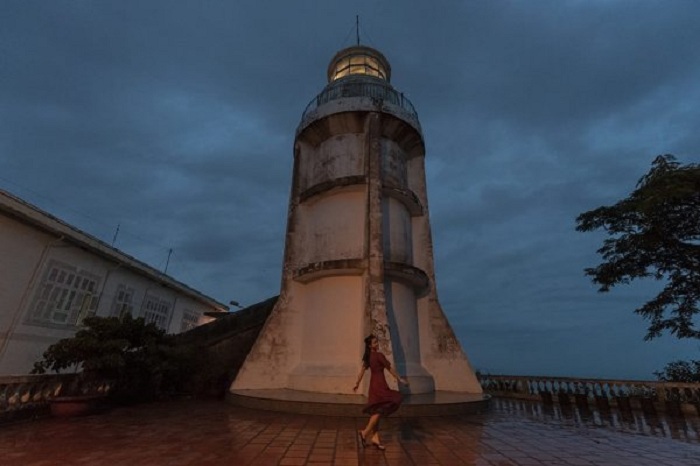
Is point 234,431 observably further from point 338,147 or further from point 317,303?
point 338,147

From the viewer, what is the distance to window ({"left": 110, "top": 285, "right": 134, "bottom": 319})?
49.1 ft

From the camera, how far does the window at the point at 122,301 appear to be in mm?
14978

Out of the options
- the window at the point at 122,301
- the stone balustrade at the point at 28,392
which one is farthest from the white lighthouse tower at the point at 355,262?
the window at the point at 122,301

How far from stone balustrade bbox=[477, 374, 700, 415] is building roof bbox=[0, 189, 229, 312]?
17035 millimetres

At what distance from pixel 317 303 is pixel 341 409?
4.14m

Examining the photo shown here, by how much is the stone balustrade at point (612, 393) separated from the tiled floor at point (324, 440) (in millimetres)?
1625

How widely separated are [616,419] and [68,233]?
17616mm

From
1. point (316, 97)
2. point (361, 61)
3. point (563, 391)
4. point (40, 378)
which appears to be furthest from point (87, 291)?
point (563, 391)

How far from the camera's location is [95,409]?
7.88m

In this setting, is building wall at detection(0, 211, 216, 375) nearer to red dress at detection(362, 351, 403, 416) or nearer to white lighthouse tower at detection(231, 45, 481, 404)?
white lighthouse tower at detection(231, 45, 481, 404)

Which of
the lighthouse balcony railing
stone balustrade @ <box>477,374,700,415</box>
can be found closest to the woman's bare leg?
stone balustrade @ <box>477,374,700,415</box>

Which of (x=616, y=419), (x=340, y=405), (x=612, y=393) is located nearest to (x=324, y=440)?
(x=340, y=405)

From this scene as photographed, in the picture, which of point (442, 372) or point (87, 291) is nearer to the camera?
point (442, 372)

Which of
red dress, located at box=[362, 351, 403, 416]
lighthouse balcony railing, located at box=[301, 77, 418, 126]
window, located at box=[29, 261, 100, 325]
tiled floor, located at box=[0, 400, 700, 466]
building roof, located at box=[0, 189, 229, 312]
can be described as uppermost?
lighthouse balcony railing, located at box=[301, 77, 418, 126]
